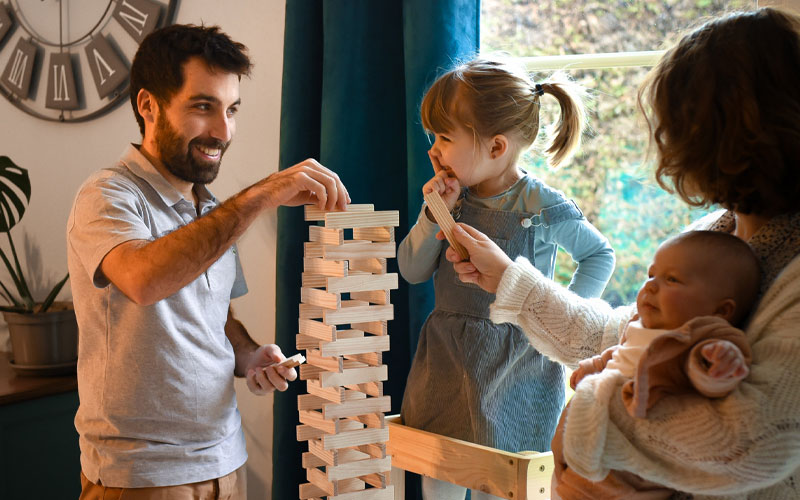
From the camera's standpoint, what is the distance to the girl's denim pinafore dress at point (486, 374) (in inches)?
60.1

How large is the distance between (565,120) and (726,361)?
89 centimetres

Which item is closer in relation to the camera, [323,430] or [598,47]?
[323,430]

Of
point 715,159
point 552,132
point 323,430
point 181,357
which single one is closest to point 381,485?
point 323,430

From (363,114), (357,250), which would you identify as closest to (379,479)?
(357,250)

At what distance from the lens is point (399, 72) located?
203 cm

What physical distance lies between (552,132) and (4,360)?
7.29 ft

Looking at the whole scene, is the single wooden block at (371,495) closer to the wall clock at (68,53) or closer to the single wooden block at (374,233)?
the single wooden block at (374,233)

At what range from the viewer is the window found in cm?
192

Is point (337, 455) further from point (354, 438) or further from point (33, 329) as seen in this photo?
point (33, 329)

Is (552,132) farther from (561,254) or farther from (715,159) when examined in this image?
(715,159)

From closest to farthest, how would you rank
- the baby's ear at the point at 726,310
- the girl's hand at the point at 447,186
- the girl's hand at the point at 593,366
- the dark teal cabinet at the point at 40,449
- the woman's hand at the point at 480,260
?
the baby's ear at the point at 726,310, the girl's hand at the point at 593,366, the woman's hand at the point at 480,260, the girl's hand at the point at 447,186, the dark teal cabinet at the point at 40,449

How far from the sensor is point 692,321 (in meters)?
0.87

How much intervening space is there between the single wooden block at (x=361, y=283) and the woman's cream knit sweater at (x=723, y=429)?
59 centimetres

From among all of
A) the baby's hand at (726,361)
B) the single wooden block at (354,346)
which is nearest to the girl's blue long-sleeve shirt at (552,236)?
the single wooden block at (354,346)
